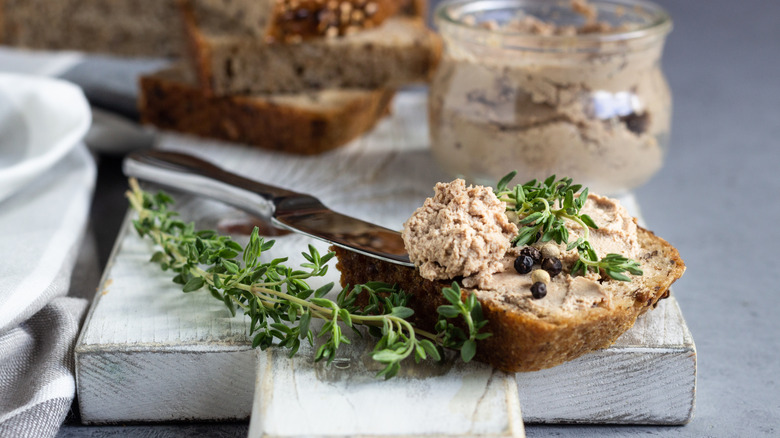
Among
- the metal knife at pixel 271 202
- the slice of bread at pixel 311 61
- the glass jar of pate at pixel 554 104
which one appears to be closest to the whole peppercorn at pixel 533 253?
the metal knife at pixel 271 202

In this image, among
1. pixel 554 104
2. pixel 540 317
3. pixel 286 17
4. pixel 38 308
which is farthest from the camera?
pixel 286 17

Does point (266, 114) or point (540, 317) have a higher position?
point (540, 317)

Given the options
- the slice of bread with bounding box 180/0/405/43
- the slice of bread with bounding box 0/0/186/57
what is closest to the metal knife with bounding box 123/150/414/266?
the slice of bread with bounding box 180/0/405/43

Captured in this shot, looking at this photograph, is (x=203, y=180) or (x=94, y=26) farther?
(x=94, y=26)

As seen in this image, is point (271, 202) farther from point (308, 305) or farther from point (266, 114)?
point (266, 114)

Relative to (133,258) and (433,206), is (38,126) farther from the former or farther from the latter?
(433,206)

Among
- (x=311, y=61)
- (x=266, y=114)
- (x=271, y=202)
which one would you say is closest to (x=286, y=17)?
(x=311, y=61)

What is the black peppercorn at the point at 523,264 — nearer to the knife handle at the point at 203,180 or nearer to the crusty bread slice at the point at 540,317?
the crusty bread slice at the point at 540,317

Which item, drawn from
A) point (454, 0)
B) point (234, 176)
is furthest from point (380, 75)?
point (234, 176)
